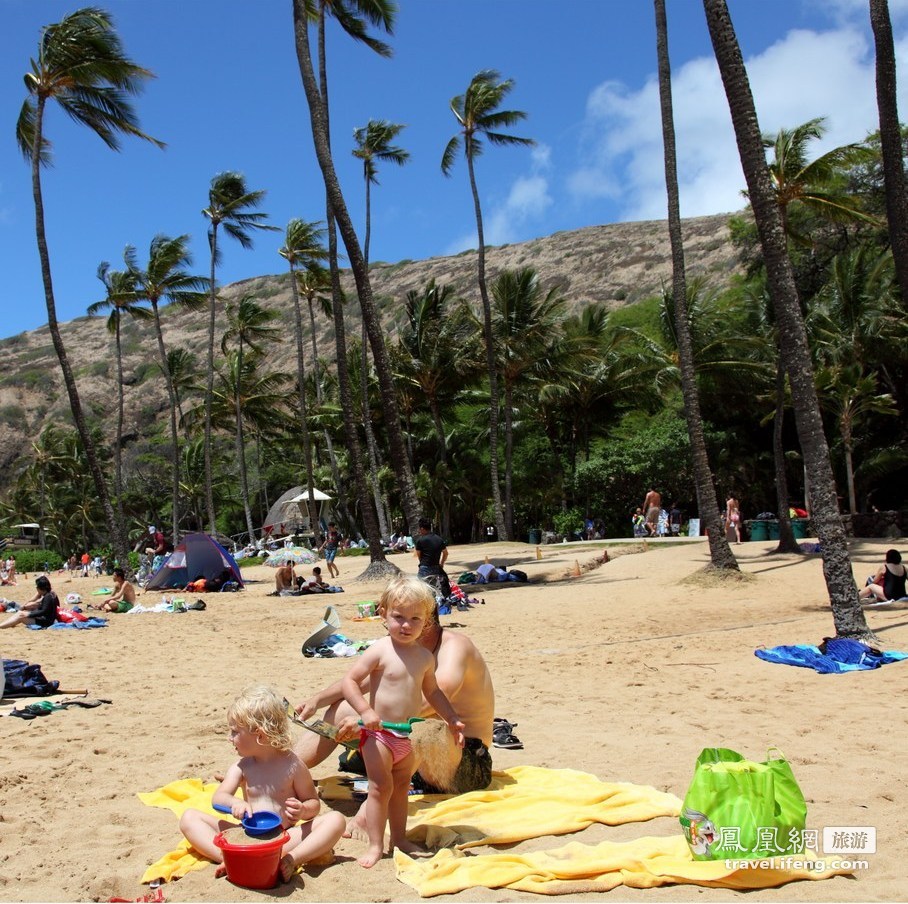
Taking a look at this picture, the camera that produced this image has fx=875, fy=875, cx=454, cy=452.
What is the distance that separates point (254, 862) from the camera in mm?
3227

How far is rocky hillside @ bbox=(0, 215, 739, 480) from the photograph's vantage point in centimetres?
6519

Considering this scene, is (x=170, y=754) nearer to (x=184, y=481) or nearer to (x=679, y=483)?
(x=679, y=483)

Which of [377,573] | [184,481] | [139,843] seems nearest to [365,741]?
[139,843]

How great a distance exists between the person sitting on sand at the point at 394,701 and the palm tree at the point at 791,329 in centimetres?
570

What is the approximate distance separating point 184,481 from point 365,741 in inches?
1879

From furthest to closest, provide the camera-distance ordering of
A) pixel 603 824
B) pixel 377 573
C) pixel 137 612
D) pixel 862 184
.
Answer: pixel 862 184
pixel 377 573
pixel 137 612
pixel 603 824

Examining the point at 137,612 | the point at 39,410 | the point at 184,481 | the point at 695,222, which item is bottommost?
the point at 137,612

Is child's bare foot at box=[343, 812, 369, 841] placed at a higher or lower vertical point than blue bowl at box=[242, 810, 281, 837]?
lower

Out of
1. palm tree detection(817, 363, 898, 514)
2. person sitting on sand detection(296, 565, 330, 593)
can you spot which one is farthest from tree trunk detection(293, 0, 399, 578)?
palm tree detection(817, 363, 898, 514)

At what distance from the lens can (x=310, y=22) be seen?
66.1ft

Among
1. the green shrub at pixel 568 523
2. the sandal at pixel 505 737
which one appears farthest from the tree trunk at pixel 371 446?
the sandal at pixel 505 737

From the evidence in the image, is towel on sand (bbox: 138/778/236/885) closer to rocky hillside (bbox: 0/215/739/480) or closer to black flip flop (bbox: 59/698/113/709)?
black flip flop (bbox: 59/698/113/709)

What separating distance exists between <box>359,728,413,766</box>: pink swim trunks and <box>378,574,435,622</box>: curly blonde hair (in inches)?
21.1

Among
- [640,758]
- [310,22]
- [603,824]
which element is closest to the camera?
[603,824]
